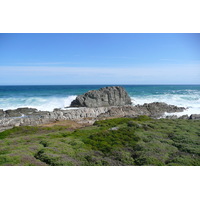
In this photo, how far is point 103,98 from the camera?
129 ft

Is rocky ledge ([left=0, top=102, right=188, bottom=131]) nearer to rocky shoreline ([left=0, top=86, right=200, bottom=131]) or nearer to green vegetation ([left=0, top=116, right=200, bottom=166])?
rocky shoreline ([left=0, top=86, right=200, bottom=131])

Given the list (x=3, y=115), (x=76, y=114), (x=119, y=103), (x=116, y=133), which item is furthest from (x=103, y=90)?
(x=116, y=133)

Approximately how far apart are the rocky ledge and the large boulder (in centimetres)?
733

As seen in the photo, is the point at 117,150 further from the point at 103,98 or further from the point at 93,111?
the point at 103,98

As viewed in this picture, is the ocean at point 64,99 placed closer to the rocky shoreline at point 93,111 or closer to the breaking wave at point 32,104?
the breaking wave at point 32,104

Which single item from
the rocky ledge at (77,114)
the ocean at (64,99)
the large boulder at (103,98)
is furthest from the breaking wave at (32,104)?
the rocky ledge at (77,114)

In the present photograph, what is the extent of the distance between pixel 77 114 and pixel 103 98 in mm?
13466

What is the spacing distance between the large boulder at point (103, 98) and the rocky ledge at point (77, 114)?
733 centimetres

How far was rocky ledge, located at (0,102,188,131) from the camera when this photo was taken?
2311cm

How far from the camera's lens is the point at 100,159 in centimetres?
804

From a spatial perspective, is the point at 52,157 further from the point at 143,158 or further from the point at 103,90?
the point at 103,90

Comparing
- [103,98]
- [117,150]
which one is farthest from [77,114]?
[117,150]

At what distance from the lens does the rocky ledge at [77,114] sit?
23109 mm

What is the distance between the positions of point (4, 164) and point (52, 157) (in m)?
1.90
